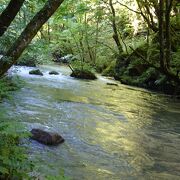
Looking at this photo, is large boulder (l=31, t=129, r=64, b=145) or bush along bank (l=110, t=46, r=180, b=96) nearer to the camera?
large boulder (l=31, t=129, r=64, b=145)

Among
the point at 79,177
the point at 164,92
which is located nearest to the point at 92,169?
the point at 79,177

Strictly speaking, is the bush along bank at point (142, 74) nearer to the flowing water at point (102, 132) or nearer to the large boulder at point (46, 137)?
the flowing water at point (102, 132)

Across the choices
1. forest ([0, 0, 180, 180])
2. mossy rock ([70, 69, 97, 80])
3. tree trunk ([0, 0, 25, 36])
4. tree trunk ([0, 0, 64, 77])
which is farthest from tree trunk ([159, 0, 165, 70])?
mossy rock ([70, 69, 97, 80])

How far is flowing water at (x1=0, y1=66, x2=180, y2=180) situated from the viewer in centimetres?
547

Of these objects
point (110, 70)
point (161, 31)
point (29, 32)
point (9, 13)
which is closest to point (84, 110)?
point (161, 31)

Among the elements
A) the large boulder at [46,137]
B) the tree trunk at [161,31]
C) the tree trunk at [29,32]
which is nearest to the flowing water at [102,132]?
the large boulder at [46,137]

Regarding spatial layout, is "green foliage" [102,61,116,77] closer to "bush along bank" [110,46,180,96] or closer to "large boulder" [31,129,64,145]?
"bush along bank" [110,46,180,96]

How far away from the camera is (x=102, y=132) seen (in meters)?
7.74

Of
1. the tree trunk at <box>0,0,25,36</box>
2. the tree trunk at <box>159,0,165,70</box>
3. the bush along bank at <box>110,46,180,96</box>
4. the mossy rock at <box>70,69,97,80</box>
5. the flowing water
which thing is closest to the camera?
the tree trunk at <box>0,0,25,36</box>

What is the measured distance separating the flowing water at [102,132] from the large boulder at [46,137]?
0.45ft

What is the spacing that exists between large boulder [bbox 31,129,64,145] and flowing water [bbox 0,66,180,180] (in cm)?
14

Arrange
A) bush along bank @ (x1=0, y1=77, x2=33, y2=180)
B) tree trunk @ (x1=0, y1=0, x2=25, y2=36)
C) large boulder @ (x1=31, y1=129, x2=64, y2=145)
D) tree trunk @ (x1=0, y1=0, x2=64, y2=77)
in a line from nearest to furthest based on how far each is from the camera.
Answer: bush along bank @ (x1=0, y1=77, x2=33, y2=180) < tree trunk @ (x1=0, y1=0, x2=64, y2=77) < tree trunk @ (x1=0, y1=0, x2=25, y2=36) < large boulder @ (x1=31, y1=129, x2=64, y2=145)

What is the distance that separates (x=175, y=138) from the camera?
8008 mm

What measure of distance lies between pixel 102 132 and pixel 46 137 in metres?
1.71
